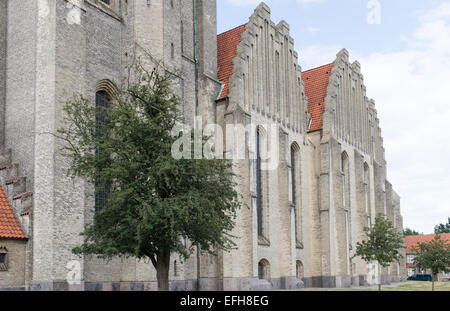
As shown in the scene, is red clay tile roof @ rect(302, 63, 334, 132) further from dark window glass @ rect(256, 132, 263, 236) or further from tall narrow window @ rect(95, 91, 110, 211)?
tall narrow window @ rect(95, 91, 110, 211)

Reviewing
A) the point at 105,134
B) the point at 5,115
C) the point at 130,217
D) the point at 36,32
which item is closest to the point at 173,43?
the point at 36,32

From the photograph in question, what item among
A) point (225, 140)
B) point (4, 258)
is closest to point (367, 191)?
point (225, 140)

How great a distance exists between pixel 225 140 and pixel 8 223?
48.8ft

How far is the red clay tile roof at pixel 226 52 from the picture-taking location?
36938 millimetres

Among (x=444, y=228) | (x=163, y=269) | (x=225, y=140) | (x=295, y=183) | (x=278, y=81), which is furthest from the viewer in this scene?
(x=444, y=228)

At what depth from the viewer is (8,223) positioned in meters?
23.6

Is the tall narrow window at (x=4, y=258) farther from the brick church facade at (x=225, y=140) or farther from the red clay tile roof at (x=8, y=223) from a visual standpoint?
the red clay tile roof at (x=8, y=223)

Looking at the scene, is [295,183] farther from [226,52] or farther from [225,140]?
[226,52]

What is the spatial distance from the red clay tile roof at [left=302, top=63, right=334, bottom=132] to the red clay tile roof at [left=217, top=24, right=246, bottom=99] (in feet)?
34.7

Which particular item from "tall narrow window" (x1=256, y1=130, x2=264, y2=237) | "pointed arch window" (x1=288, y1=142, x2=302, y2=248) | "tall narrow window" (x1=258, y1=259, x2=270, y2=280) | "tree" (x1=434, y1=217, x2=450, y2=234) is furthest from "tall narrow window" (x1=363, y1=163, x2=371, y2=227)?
"tree" (x1=434, y1=217, x2=450, y2=234)

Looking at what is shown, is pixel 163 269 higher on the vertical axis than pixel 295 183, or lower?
lower

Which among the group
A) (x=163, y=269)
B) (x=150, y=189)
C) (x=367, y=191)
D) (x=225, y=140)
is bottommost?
(x=163, y=269)

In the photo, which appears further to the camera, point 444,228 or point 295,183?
point 444,228

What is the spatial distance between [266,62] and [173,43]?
10214 mm
